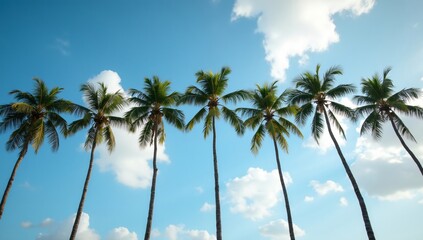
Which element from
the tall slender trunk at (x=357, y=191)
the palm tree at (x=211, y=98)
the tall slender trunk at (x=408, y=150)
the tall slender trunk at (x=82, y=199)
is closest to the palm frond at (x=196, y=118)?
the palm tree at (x=211, y=98)

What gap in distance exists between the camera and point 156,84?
86.1 feet

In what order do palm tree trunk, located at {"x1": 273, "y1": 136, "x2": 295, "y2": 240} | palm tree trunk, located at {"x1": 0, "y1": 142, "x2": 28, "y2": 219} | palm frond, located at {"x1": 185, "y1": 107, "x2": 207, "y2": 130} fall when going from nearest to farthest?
palm tree trunk, located at {"x1": 0, "y1": 142, "x2": 28, "y2": 219}
palm tree trunk, located at {"x1": 273, "y1": 136, "x2": 295, "y2": 240}
palm frond, located at {"x1": 185, "y1": 107, "x2": 207, "y2": 130}

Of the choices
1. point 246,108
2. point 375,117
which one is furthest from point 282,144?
point 375,117

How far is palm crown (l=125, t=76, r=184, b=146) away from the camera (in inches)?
1017

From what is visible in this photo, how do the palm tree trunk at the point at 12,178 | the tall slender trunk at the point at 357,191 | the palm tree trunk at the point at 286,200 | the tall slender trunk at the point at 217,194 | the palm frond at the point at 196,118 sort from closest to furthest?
1. the tall slender trunk at the point at 357,191
2. the tall slender trunk at the point at 217,194
3. the palm tree trunk at the point at 12,178
4. the palm tree trunk at the point at 286,200
5. the palm frond at the point at 196,118

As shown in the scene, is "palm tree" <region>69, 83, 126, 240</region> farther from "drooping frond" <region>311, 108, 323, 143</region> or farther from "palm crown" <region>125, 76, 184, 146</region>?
"drooping frond" <region>311, 108, 323, 143</region>

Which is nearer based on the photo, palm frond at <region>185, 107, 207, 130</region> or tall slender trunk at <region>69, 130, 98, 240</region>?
tall slender trunk at <region>69, 130, 98, 240</region>

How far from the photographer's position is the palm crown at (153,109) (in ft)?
84.7

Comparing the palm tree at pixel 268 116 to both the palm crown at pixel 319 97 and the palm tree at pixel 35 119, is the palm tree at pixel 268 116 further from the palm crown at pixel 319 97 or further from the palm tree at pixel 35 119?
the palm tree at pixel 35 119

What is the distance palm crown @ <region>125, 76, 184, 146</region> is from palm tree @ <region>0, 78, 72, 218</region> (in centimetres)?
569

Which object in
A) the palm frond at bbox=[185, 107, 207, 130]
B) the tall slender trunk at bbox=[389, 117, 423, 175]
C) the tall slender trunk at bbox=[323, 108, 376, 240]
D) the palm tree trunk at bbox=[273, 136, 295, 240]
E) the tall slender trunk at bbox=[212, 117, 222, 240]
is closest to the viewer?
the tall slender trunk at bbox=[323, 108, 376, 240]

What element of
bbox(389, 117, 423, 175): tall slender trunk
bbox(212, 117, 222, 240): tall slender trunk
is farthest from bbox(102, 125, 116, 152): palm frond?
bbox(389, 117, 423, 175): tall slender trunk

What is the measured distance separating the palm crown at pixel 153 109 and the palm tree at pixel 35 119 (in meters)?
5.69

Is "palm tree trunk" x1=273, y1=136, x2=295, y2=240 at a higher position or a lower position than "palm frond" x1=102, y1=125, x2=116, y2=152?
lower
